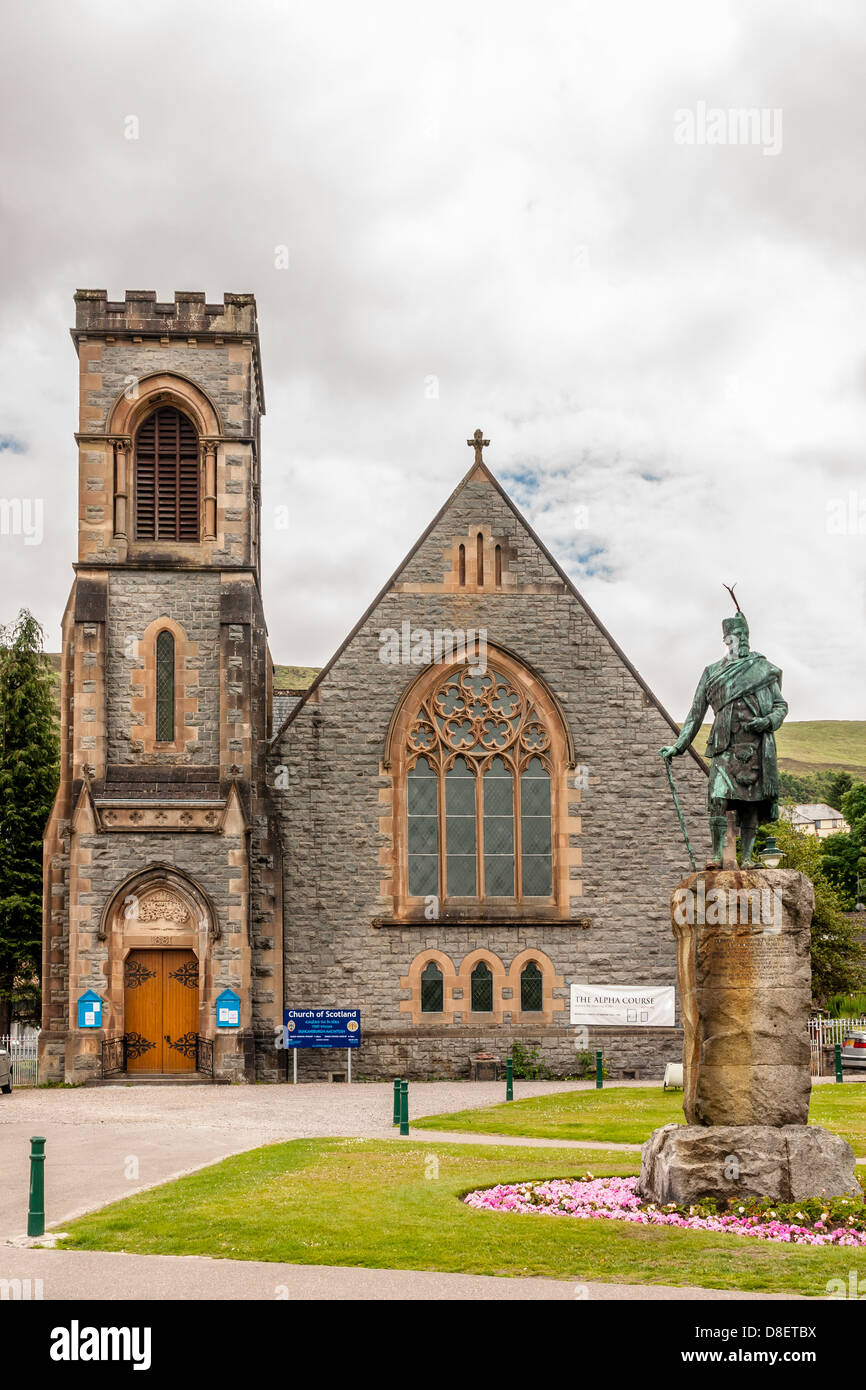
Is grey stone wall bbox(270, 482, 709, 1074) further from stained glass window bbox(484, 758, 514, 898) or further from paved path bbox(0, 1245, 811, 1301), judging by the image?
paved path bbox(0, 1245, 811, 1301)

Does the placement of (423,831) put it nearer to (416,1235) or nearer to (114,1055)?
(114,1055)

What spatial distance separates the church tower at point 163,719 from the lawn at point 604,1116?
7874 mm

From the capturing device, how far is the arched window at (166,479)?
31953mm

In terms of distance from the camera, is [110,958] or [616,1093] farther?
[110,958]

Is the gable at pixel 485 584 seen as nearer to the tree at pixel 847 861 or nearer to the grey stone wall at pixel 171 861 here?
the grey stone wall at pixel 171 861

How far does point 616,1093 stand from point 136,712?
1303cm

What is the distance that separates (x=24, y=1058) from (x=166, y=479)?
45.5 ft

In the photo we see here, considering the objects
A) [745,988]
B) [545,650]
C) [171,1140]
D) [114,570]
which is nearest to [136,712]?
[114,570]

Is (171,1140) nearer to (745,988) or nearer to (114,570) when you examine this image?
(745,988)

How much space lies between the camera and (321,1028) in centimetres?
2975

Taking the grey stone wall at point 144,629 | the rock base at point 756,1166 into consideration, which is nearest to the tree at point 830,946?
the grey stone wall at point 144,629

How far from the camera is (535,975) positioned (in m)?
31.3
